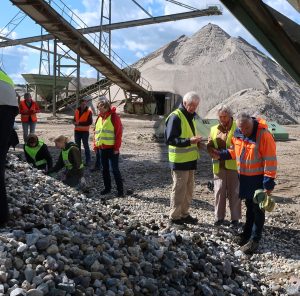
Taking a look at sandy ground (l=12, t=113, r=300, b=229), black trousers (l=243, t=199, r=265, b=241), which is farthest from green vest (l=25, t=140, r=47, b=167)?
black trousers (l=243, t=199, r=265, b=241)

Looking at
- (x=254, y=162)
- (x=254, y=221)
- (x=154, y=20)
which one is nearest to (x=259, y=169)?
(x=254, y=162)

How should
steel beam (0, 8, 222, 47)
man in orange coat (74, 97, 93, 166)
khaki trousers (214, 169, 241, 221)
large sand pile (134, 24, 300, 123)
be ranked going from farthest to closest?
large sand pile (134, 24, 300, 123) → steel beam (0, 8, 222, 47) → man in orange coat (74, 97, 93, 166) → khaki trousers (214, 169, 241, 221)

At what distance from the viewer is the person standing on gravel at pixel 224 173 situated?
6543mm

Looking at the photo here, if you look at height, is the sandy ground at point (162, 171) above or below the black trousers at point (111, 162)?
below

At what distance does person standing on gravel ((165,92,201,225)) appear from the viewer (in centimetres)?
637

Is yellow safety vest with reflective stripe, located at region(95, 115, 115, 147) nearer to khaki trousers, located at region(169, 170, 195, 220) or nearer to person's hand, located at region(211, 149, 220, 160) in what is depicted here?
khaki trousers, located at region(169, 170, 195, 220)

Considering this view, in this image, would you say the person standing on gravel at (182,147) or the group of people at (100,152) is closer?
the person standing on gravel at (182,147)

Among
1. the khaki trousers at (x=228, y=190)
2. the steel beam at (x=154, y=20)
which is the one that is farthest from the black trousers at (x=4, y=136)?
the steel beam at (x=154, y=20)

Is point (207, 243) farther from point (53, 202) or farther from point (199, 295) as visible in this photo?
point (53, 202)

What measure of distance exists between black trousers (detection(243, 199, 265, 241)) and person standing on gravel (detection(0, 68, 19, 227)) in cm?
287

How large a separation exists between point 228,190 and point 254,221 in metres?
1.04

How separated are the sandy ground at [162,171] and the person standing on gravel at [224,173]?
1.86 feet

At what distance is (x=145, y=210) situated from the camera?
24.9 ft

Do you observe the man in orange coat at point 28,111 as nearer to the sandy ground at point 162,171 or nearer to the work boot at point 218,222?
the sandy ground at point 162,171
